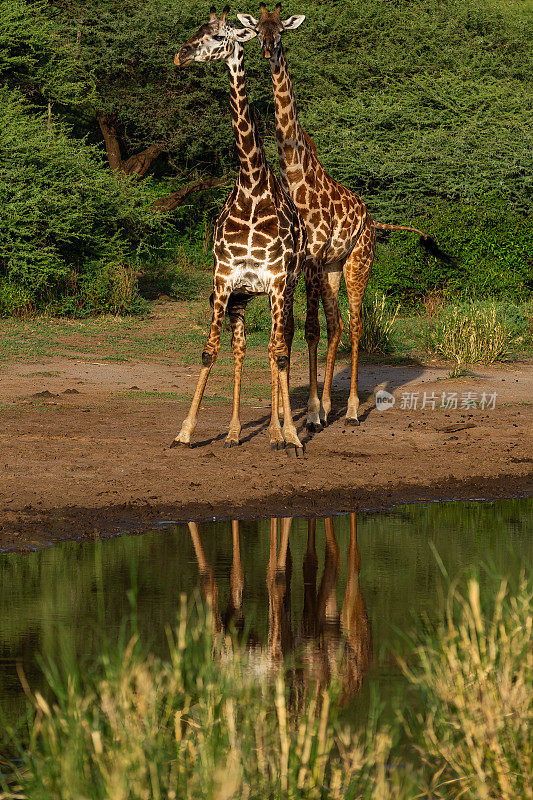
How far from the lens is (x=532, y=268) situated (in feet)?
68.6

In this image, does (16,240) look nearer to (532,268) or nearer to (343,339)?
(343,339)

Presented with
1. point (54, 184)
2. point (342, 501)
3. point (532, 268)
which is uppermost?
point (54, 184)

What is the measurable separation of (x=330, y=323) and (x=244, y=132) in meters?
2.99

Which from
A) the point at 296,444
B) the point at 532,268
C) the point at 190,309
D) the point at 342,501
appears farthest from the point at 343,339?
the point at 342,501

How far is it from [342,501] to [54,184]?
1283cm

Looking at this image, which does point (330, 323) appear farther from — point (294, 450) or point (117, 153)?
point (117, 153)

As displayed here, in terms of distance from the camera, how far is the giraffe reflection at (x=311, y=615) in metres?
4.99

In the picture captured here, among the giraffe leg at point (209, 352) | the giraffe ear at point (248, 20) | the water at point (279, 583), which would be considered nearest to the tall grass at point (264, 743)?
the water at point (279, 583)

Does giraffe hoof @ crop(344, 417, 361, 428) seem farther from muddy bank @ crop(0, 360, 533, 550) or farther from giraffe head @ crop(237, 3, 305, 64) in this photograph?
giraffe head @ crop(237, 3, 305, 64)

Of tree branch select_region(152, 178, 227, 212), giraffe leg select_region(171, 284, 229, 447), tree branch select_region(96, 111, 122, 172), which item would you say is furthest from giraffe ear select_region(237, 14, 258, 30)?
tree branch select_region(96, 111, 122, 172)

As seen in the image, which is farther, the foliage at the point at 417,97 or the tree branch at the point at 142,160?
the tree branch at the point at 142,160

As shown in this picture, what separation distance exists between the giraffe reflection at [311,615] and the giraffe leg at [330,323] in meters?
4.16

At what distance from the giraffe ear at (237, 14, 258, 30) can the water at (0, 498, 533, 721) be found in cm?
454

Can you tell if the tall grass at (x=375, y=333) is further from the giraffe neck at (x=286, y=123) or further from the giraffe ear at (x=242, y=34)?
the giraffe ear at (x=242, y=34)
